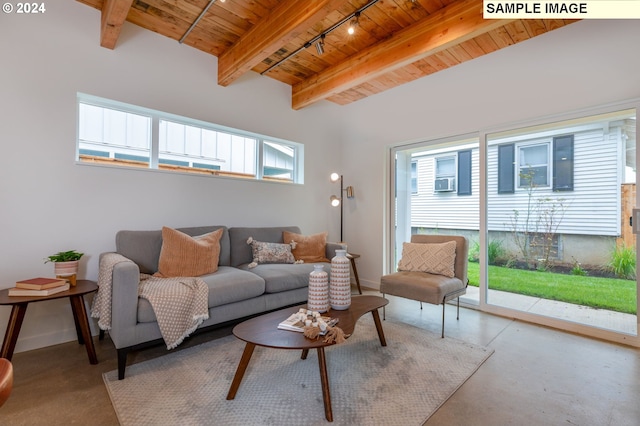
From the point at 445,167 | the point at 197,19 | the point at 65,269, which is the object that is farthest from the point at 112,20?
the point at 445,167

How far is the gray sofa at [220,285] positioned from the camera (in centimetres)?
188

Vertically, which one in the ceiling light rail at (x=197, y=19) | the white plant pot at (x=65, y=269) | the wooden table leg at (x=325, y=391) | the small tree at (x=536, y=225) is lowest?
the wooden table leg at (x=325, y=391)

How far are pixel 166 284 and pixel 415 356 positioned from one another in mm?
1909

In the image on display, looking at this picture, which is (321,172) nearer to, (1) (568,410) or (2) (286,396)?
(2) (286,396)

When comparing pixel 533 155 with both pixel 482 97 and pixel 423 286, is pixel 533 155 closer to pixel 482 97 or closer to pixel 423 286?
pixel 482 97

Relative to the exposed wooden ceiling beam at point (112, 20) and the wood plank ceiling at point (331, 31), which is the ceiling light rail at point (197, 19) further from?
the exposed wooden ceiling beam at point (112, 20)

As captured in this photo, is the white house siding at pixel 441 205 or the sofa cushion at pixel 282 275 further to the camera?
the white house siding at pixel 441 205

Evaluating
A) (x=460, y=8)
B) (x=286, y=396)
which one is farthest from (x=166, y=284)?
(x=460, y=8)

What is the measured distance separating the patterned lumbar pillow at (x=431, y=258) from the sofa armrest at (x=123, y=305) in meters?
2.50

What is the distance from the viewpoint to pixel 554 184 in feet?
9.66

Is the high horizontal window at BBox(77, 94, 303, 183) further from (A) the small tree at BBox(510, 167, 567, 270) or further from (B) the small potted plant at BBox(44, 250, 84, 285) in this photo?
(A) the small tree at BBox(510, 167, 567, 270)

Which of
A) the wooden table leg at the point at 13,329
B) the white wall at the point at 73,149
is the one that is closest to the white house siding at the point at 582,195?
the white wall at the point at 73,149

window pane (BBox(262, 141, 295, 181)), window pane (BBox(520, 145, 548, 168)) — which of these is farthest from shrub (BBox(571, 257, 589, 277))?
window pane (BBox(262, 141, 295, 181))

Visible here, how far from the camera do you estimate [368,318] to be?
2996mm
